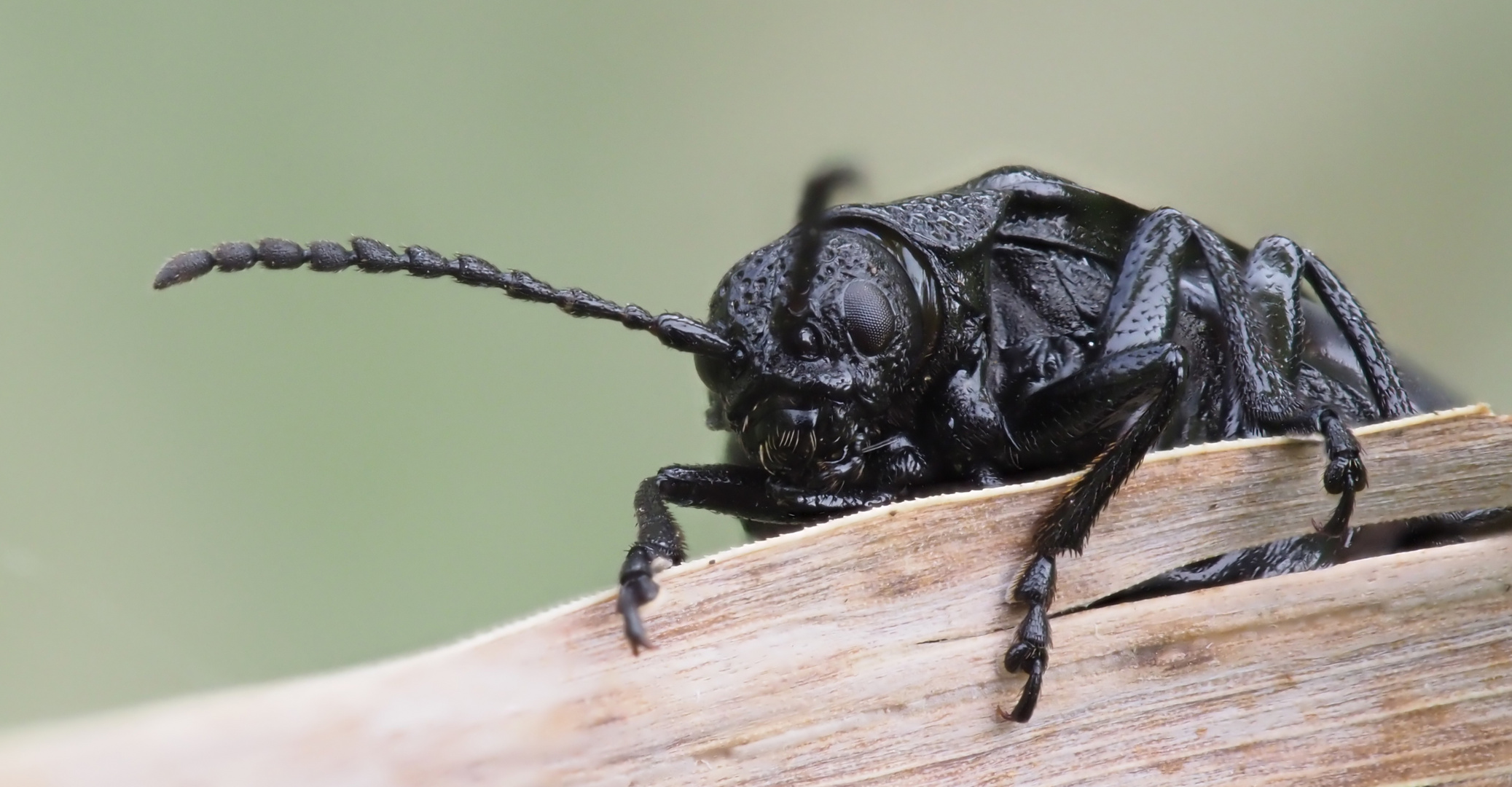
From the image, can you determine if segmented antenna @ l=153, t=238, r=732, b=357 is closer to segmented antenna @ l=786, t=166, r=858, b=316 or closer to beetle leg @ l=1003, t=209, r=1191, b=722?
segmented antenna @ l=786, t=166, r=858, b=316

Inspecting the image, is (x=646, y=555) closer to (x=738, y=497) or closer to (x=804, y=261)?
(x=738, y=497)

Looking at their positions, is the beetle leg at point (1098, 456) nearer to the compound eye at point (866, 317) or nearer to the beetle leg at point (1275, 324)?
the beetle leg at point (1275, 324)

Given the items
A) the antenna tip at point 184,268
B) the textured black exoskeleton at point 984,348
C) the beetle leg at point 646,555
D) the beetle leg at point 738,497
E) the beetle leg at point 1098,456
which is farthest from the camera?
the beetle leg at point 738,497

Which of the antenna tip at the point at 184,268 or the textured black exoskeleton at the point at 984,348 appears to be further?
the textured black exoskeleton at the point at 984,348

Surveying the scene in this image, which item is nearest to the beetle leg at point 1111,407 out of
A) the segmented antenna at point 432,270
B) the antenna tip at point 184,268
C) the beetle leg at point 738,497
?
the beetle leg at point 738,497

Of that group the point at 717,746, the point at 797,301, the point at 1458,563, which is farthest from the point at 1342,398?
the point at 717,746

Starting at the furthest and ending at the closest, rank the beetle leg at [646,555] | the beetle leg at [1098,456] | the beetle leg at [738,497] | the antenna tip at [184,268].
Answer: the beetle leg at [738,497] → the antenna tip at [184,268] → the beetle leg at [1098,456] → the beetle leg at [646,555]

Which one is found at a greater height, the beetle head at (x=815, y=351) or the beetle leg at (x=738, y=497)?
the beetle head at (x=815, y=351)

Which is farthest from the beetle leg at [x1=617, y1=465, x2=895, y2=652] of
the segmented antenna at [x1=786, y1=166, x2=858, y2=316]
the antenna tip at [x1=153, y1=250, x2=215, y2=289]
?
the antenna tip at [x1=153, y1=250, x2=215, y2=289]
